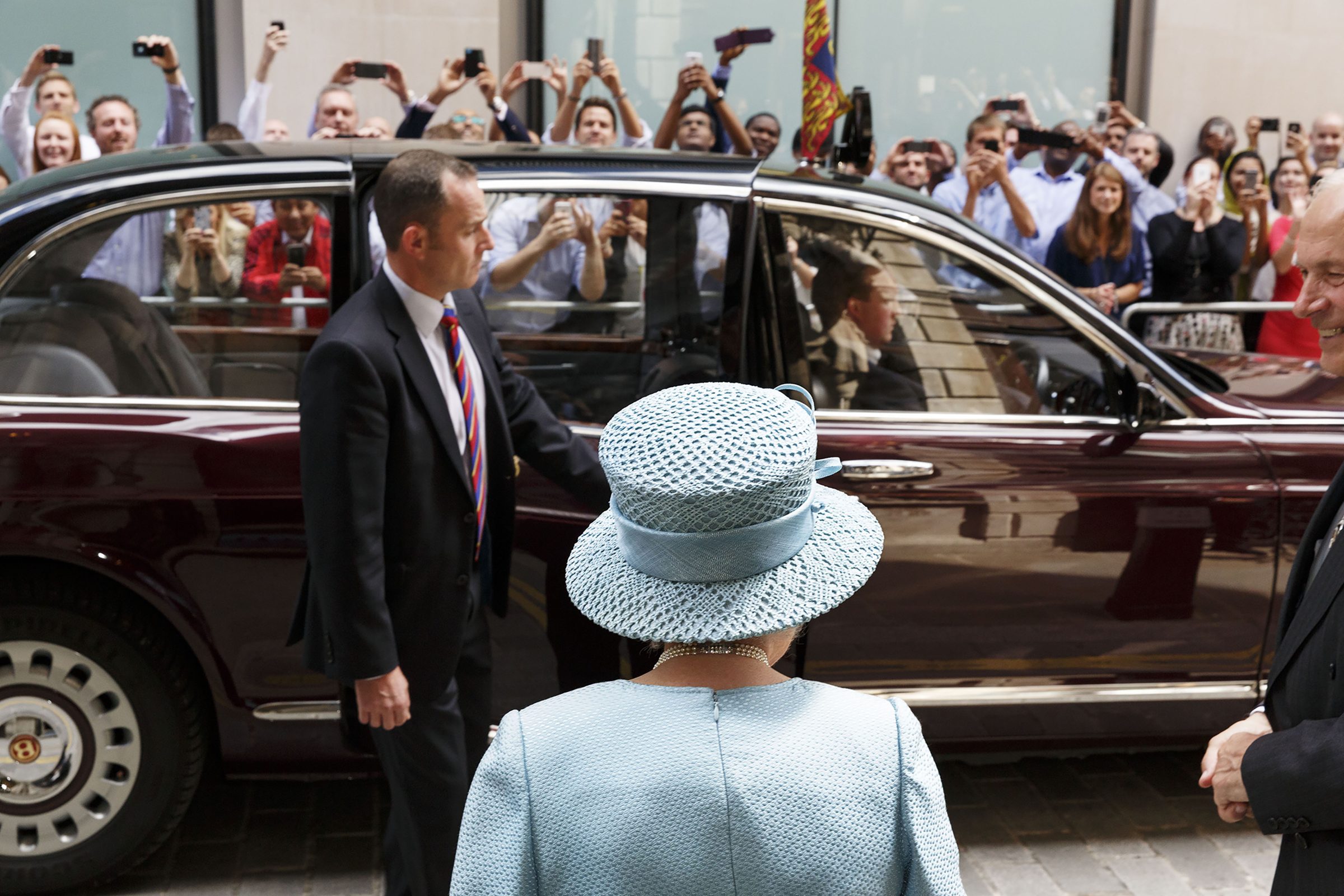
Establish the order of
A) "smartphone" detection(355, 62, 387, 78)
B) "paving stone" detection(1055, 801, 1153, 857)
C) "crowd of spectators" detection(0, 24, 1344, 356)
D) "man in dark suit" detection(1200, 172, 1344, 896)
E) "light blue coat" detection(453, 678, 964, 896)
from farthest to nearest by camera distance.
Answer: "smartphone" detection(355, 62, 387, 78) → "crowd of spectators" detection(0, 24, 1344, 356) → "paving stone" detection(1055, 801, 1153, 857) → "man in dark suit" detection(1200, 172, 1344, 896) → "light blue coat" detection(453, 678, 964, 896)

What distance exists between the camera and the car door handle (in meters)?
3.59

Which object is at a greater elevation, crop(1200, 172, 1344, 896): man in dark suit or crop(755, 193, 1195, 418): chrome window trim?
crop(755, 193, 1195, 418): chrome window trim

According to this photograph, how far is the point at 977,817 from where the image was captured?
4.05m

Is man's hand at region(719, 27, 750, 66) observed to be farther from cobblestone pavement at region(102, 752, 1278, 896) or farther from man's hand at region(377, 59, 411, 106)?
cobblestone pavement at region(102, 752, 1278, 896)

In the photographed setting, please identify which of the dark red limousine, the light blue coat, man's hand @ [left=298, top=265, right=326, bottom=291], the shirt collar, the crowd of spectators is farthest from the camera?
the crowd of spectators

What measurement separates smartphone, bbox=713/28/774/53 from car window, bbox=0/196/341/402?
3.19 meters

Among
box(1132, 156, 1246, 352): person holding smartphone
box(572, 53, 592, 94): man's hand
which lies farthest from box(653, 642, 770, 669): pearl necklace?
box(1132, 156, 1246, 352): person holding smartphone

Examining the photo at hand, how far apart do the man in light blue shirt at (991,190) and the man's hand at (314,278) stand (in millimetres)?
3998

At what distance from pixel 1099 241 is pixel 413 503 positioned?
16.3 feet

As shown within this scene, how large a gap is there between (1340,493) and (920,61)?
9.87m

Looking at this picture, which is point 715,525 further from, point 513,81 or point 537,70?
point 513,81

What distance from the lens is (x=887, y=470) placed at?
3.60m

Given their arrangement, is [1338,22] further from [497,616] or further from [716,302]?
[497,616]

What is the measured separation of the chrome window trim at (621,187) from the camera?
11.8ft
